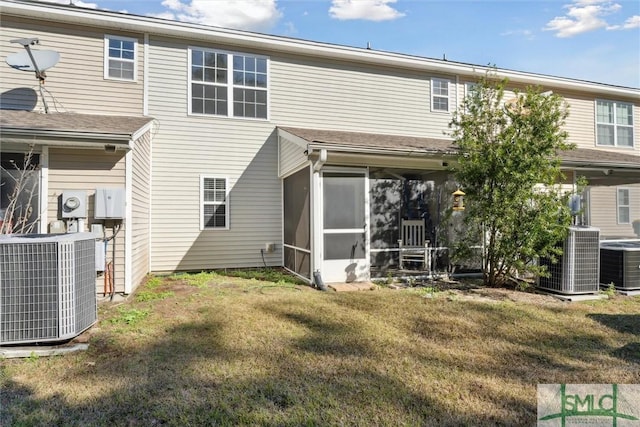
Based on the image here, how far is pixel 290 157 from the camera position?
821 cm

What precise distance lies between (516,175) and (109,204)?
6.66m

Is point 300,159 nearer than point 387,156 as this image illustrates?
No

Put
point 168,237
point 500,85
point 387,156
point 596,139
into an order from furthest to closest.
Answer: point 596,139 < point 168,237 < point 387,156 < point 500,85

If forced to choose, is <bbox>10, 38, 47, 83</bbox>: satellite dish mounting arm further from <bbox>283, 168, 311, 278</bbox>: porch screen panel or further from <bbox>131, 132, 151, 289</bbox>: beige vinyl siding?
<bbox>283, 168, 311, 278</bbox>: porch screen panel

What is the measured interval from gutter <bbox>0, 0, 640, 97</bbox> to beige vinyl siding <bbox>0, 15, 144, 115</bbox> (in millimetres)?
231

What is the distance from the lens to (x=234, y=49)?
9039mm

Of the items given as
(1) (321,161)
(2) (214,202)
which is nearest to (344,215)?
(1) (321,161)

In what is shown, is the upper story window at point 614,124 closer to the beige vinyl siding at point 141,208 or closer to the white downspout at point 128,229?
the beige vinyl siding at point 141,208

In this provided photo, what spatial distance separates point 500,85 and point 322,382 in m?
5.97

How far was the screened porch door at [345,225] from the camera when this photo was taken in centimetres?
708

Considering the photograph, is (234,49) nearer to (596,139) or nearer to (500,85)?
(500,85)

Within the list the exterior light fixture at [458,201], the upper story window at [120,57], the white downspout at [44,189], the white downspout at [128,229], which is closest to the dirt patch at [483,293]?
the exterior light fixture at [458,201]

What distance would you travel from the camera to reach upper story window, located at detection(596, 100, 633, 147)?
12.7 metres

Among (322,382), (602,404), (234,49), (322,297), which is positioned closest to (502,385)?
(602,404)
